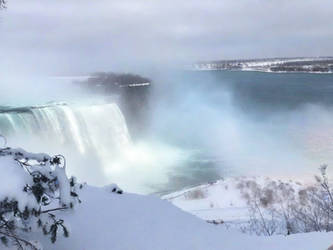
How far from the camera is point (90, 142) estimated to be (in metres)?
27.2

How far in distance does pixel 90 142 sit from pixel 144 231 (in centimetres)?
2309

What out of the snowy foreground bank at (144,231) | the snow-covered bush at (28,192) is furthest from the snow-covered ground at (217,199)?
the snow-covered bush at (28,192)

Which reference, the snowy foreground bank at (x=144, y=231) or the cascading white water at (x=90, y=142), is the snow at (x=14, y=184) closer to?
the snowy foreground bank at (x=144, y=231)

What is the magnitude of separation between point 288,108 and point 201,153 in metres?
33.3

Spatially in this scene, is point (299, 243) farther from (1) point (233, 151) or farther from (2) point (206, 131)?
(2) point (206, 131)

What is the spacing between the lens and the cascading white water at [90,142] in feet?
70.5

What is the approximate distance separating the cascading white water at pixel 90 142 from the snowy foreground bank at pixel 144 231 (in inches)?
633

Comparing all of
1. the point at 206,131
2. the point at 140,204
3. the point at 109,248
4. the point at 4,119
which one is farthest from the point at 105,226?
the point at 206,131

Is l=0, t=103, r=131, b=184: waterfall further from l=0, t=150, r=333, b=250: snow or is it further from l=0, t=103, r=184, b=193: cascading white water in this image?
l=0, t=150, r=333, b=250: snow

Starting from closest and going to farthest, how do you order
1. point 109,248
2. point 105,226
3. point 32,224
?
1. point 32,224
2. point 109,248
3. point 105,226

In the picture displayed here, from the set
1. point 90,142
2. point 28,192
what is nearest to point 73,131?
point 90,142

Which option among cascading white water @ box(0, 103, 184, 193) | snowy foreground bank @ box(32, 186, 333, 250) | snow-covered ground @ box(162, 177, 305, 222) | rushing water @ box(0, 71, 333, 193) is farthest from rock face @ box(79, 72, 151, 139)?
snowy foreground bank @ box(32, 186, 333, 250)

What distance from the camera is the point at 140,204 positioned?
16.8ft

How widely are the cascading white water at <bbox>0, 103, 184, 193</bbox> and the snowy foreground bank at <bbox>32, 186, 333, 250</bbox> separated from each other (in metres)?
16.1
